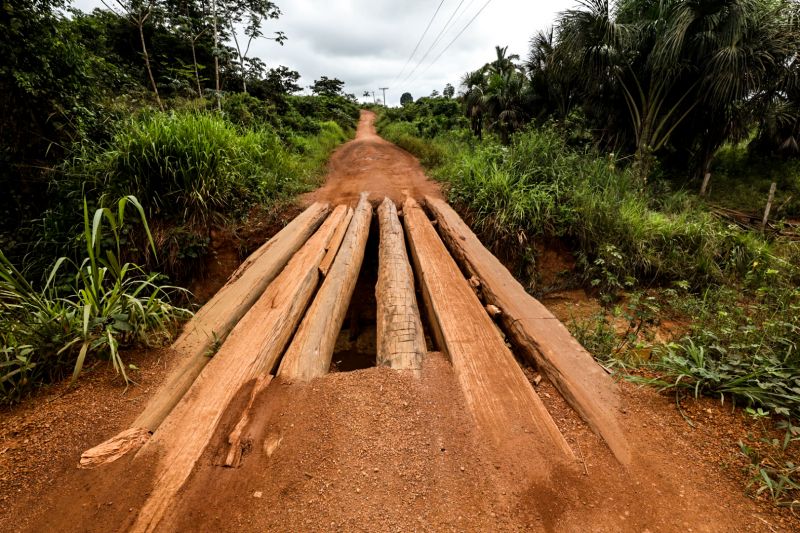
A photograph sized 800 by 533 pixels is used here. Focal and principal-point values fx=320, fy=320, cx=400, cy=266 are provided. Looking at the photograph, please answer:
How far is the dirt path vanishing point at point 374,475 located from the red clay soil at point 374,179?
13.0 ft

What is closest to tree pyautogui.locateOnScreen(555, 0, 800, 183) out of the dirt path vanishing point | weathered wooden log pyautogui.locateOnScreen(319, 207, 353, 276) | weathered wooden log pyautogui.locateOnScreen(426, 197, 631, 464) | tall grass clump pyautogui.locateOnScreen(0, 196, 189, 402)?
weathered wooden log pyautogui.locateOnScreen(426, 197, 631, 464)

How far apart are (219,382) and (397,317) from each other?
1025 mm

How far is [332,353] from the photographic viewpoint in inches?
84.7

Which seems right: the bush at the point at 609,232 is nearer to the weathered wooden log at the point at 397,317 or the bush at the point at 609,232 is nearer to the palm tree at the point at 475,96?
the weathered wooden log at the point at 397,317

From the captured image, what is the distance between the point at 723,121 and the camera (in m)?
9.13

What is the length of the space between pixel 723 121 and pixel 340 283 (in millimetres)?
12460

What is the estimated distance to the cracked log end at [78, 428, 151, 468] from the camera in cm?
118

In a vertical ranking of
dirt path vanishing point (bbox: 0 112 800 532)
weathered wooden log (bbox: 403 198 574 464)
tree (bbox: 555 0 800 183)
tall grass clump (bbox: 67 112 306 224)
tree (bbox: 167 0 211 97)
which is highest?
tree (bbox: 167 0 211 97)

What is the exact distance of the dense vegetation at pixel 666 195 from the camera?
1.76m

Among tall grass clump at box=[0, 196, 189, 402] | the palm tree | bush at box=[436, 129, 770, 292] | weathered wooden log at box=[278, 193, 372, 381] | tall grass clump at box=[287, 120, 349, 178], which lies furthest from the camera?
the palm tree

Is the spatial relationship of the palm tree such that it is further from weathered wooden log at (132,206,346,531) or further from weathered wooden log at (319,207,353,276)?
weathered wooden log at (132,206,346,531)

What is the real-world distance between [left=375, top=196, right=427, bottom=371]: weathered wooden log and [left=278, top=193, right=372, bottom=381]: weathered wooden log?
0.29 m

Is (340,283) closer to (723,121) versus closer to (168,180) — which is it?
(168,180)

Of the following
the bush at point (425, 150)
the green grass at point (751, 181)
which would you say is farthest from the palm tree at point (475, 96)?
the green grass at point (751, 181)
